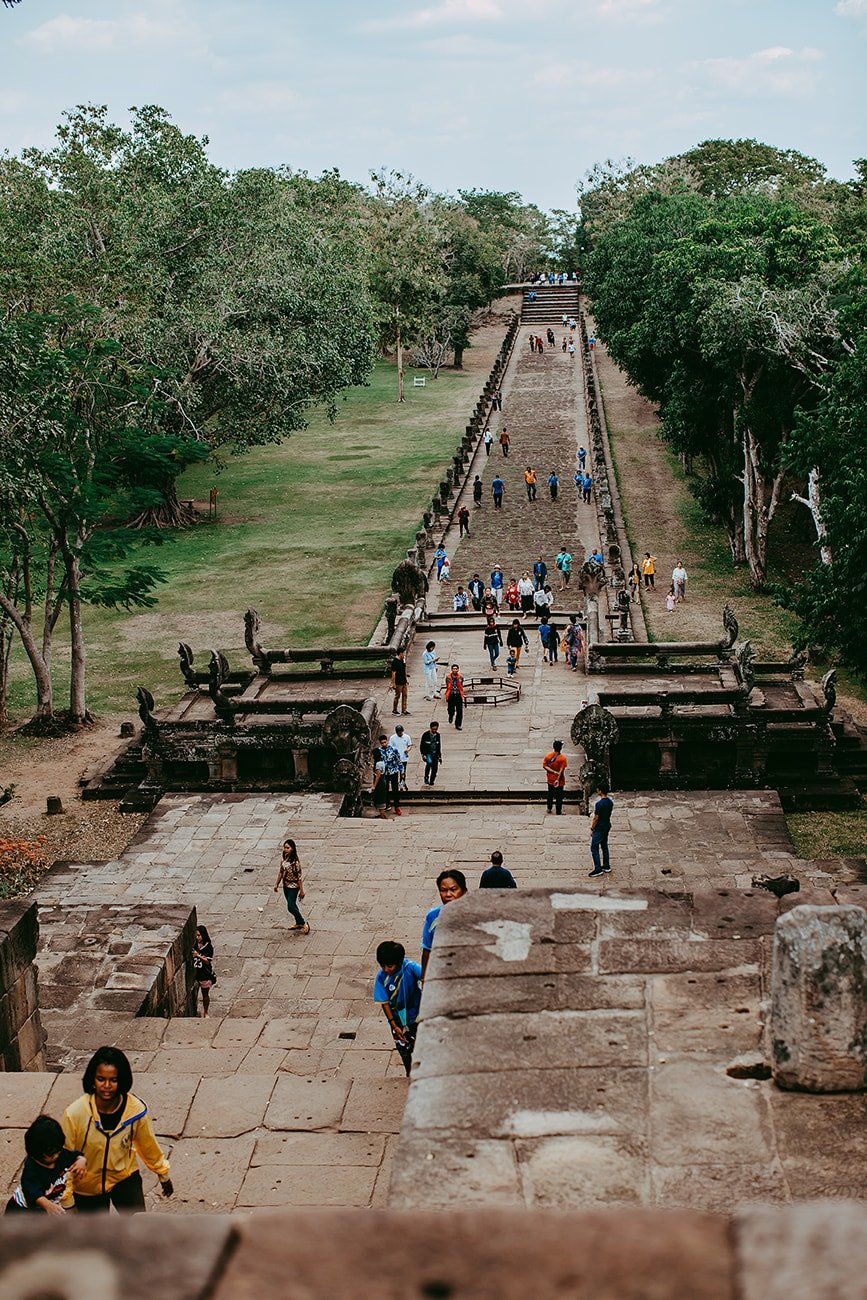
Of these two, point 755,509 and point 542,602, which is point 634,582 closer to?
point 755,509

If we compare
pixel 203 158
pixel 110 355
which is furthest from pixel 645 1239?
pixel 203 158

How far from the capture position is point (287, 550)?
40906 mm

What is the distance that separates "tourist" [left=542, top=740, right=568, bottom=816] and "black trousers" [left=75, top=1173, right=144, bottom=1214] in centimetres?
1203

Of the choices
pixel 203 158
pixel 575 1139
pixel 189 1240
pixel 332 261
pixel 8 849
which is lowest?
pixel 8 849

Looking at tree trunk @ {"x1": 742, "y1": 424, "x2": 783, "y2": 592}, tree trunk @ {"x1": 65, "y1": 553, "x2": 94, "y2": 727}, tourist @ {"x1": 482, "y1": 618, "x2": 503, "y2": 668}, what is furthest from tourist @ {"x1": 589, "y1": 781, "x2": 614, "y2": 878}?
tree trunk @ {"x1": 742, "y1": 424, "x2": 783, "y2": 592}

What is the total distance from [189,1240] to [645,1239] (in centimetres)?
80

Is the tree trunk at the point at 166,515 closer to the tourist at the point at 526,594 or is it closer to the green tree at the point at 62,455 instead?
the green tree at the point at 62,455

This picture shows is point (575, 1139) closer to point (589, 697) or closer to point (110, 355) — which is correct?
point (589, 697)

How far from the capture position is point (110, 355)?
25.9 m

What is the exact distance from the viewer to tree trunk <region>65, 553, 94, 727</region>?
25.8m

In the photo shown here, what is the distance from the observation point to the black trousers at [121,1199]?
6.09 m

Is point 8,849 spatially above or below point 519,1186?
below

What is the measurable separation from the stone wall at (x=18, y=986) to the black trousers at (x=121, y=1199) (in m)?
3.16

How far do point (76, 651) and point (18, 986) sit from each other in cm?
1752
